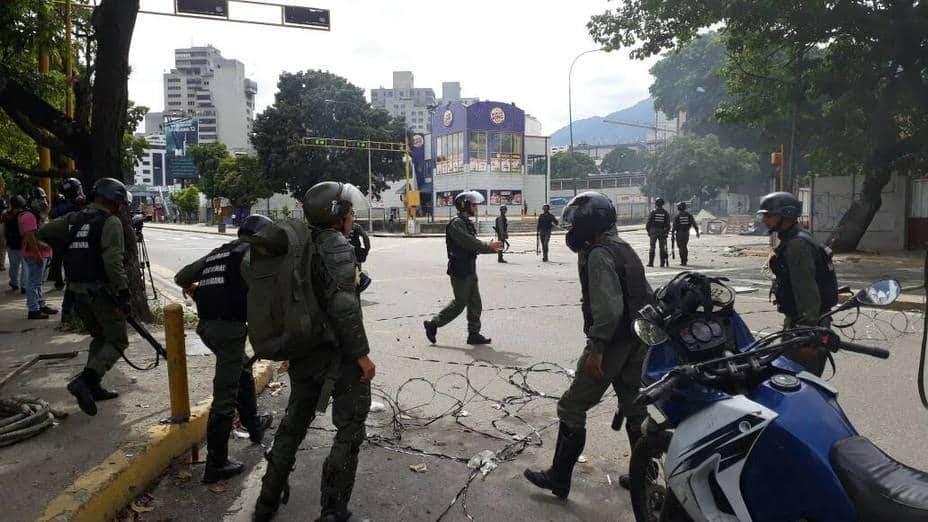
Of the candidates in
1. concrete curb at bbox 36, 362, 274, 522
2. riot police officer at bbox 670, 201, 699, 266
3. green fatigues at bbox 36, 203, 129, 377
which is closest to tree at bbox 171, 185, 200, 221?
riot police officer at bbox 670, 201, 699, 266

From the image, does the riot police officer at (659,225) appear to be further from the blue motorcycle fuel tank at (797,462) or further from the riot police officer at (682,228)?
the blue motorcycle fuel tank at (797,462)

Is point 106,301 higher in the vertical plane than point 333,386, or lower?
higher

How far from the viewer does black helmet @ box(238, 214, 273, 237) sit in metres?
3.32

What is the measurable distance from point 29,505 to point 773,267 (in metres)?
4.38

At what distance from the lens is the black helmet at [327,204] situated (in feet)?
10.2

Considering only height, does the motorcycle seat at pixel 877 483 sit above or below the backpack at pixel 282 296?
below

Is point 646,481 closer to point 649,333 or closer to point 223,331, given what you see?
point 649,333

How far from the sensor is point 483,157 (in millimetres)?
52750

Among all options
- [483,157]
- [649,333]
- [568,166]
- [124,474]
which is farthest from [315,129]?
[649,333]

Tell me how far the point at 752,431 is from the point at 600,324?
44.9 inches

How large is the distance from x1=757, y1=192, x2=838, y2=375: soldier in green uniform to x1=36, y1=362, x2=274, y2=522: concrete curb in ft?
12.8

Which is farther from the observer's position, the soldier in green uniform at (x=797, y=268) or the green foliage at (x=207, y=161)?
the green foliage at (x=207, y=161)

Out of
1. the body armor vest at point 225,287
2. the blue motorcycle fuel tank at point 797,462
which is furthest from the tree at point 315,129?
the blue motorcycle fuel tank at point 797,462

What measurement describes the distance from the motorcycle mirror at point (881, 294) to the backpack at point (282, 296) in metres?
2.30
